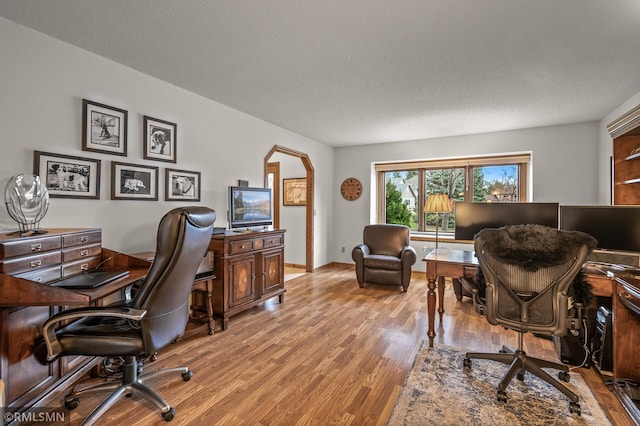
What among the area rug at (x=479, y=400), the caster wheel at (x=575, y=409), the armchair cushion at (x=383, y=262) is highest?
the armchair cushion at (x=383, y=262)

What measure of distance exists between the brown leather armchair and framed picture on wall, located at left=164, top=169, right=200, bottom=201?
2457 mm

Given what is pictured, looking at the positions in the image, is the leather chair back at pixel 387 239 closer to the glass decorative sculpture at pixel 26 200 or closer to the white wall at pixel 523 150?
the white wall at pixel 523 150

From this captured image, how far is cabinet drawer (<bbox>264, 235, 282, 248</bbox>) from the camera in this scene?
3.58 meters

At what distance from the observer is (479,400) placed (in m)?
1.89

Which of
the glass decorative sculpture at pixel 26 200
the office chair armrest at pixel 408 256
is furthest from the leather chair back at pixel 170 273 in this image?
the office chair armrest at pixel 408 256

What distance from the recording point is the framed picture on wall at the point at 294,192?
19.2 feet

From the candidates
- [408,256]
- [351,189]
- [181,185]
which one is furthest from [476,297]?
[351,189]

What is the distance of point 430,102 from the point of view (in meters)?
3.55

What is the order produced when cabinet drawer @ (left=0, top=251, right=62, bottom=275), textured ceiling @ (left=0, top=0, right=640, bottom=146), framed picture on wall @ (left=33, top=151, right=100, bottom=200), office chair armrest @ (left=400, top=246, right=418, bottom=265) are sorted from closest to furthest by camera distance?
cabinet drawer @ (left=0, top=251, right=62, bottom=275) → textured ceiling @ (left=0, top=0, right=640, bottom=146) → framed picture on wall @ (left=33, top=151, right=100, bottom=200) → office chair armrest @ (left=400, top=246, right=418, bottom=265)

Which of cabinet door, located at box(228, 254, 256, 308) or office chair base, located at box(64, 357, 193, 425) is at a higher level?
cabinet door, located at box(228, 254, 256, 308)

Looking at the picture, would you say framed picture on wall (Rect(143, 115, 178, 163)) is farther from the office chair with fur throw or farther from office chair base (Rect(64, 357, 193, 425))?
the office chair with fur throw

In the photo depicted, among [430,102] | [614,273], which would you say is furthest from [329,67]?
[614,273]

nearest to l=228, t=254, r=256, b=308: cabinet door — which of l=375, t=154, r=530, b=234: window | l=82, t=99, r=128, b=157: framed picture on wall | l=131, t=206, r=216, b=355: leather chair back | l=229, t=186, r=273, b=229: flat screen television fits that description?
l=229, t=186, r=273, b=229: flat screen television

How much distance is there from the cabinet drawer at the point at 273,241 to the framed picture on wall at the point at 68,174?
1710 millimetres
